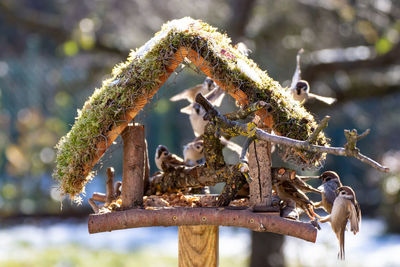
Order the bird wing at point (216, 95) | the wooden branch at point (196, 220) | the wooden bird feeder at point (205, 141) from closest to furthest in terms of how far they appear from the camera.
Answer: the wooden branch at point (196, 220) → the wooden bird feeder at point (205, 141) → the bird wing at point (216, 95)

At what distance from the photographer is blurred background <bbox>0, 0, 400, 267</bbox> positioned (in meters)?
5.48

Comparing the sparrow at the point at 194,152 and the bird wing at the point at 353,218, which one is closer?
the bird wing at the point at 353,218

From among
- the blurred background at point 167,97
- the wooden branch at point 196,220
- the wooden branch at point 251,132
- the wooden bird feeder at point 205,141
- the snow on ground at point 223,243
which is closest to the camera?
the wooden branch at point 251,132

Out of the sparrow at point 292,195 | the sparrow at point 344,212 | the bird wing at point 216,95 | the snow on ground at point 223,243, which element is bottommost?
the snow on ground at point 223,243

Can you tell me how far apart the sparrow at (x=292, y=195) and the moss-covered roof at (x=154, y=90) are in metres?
0.14

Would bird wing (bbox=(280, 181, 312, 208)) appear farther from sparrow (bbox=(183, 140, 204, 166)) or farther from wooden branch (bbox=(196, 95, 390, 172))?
sparrow (bbox=(183, 140, 204, 166))

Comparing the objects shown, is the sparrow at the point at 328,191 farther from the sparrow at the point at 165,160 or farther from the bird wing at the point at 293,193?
the sparrow at the point at 165,160

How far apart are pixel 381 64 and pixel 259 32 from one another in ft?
4.76

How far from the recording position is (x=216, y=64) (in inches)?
91.0

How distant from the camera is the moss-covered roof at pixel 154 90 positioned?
2307mm

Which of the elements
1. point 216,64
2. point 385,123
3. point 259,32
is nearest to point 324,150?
point 216,64

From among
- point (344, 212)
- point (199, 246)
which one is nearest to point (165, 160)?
point (199, 246)

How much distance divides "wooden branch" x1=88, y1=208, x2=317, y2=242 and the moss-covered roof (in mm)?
239

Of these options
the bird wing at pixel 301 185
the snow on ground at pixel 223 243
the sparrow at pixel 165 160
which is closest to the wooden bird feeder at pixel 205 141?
the bird wing at pixel 301 185
